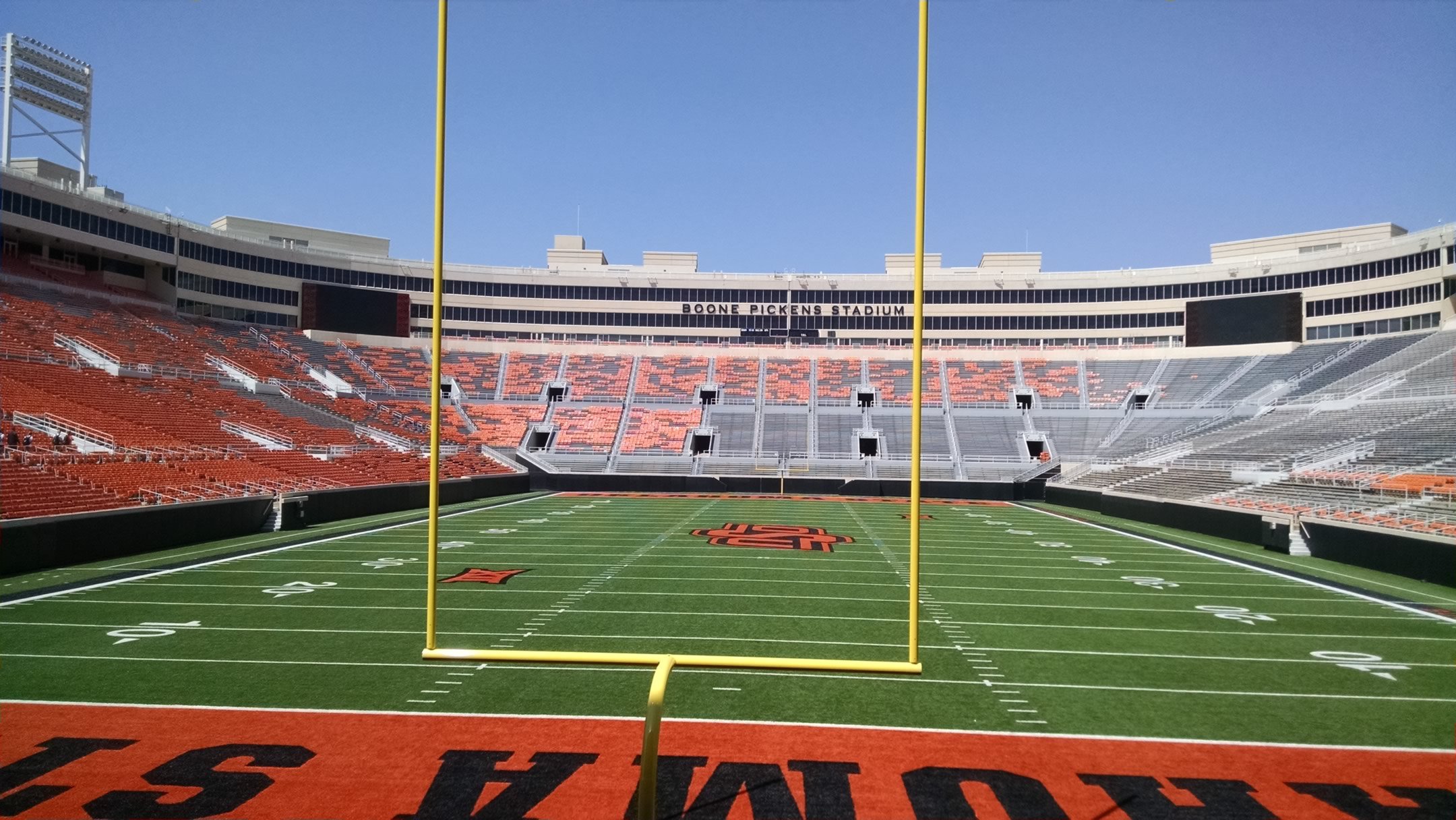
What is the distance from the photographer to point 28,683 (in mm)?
7906

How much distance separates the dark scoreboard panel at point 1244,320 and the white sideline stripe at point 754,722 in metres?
41.2

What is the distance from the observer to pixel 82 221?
111 ft

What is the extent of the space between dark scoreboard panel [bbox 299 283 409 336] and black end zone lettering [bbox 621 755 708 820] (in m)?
44.6

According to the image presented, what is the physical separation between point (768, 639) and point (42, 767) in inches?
265

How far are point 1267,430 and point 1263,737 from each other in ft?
97.7

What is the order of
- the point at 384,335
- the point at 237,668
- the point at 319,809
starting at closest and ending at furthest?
the point at 319,809
the point at 237,668
the point at 384,335

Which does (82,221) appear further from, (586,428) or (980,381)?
(980,381)

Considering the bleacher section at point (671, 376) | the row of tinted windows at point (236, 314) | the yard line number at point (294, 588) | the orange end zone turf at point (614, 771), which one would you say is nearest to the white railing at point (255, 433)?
the row of tinted windows at point (236, 314)

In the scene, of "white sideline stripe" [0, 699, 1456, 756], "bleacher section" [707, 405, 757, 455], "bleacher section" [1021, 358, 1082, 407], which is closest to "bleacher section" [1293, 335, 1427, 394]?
"bleacher section" [1021, 358, 1082, 407]

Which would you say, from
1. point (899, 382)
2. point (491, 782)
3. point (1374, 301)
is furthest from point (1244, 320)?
point (491, 782)

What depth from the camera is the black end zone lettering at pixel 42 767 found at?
5.49 meters

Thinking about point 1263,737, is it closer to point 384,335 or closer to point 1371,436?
point 1371,436

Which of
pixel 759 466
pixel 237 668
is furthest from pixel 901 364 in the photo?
pixel 237 668

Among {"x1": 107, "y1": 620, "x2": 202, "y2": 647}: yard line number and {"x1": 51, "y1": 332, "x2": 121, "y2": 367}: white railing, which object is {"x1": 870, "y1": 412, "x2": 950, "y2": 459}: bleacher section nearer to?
{"x1": 51, "y1": 332, "x2": 121, "y2": 367}: white railing
